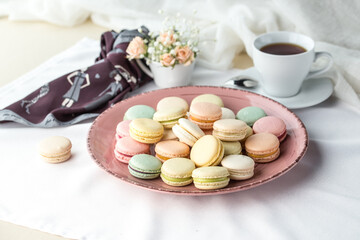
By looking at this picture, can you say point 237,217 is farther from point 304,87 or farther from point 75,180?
point 304,87

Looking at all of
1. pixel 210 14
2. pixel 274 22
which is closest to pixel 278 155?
pixel 274 22

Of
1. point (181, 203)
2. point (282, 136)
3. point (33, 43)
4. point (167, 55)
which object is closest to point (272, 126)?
point (282, 136)

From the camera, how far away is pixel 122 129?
927mm

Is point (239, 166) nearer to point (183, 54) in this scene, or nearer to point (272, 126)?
point (272, 126)

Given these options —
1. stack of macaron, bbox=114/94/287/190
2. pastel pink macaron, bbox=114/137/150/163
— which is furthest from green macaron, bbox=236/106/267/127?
pastel pink macaron, bbox=114/137/150/163

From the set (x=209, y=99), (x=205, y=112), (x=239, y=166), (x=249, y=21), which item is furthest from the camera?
(x=249, y=21)

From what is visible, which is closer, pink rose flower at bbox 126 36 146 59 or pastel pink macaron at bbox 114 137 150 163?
pastel pink macaron at bbox 114 137 150 163

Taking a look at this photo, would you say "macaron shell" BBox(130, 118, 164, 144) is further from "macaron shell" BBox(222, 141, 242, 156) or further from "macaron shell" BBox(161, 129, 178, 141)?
"macaron shell" BBox(222, 141, 242, 156)

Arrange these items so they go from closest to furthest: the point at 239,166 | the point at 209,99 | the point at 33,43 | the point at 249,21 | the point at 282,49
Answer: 1. the point at 239,166
2. the point at 209,99
3. the point at 282,49
4. the point at 249,21
5. the point at 33,43

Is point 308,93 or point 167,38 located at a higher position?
point 167,38

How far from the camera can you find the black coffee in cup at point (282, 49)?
110 cm

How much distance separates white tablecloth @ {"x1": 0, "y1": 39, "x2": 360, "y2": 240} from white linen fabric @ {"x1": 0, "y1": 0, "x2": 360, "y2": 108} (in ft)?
0.80

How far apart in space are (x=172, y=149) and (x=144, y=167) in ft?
0.21

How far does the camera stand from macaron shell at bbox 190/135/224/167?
803 mm
